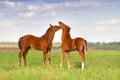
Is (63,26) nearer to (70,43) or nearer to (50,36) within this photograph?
(50,36)

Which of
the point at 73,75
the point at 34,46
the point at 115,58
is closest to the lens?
the point at 73,75

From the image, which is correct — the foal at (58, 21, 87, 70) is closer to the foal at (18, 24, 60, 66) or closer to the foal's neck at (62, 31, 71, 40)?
the foal's neck at (62, 31, 71, 40)

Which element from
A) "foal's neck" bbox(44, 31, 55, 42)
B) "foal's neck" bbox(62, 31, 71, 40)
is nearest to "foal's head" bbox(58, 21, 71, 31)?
"foal's neck" bbox(62, 31, 71, 40)

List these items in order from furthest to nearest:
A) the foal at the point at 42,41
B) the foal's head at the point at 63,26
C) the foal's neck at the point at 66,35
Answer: the foal at the point at 42,41
the foal's head at the point at 63,26
the foal's neck at the point at 66,35

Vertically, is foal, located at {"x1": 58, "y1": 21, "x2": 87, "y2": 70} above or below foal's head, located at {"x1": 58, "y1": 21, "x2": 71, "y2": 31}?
below

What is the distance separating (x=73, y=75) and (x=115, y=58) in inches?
747

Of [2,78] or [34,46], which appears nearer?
[2,78]

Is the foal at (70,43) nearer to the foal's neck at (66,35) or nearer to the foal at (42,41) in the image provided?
the foal's neck at (66,35)

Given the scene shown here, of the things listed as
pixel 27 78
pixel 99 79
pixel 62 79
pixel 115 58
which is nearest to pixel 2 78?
pixel 27 78

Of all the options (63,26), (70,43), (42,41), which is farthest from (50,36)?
(70,43)

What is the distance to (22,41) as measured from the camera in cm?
2064

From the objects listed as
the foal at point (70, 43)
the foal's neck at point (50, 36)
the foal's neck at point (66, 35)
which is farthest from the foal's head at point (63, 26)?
the foal's neck at point (50, 36)

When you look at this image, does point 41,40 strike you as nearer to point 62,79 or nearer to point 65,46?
point 65,46

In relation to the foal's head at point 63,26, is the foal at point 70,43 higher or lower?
lower
